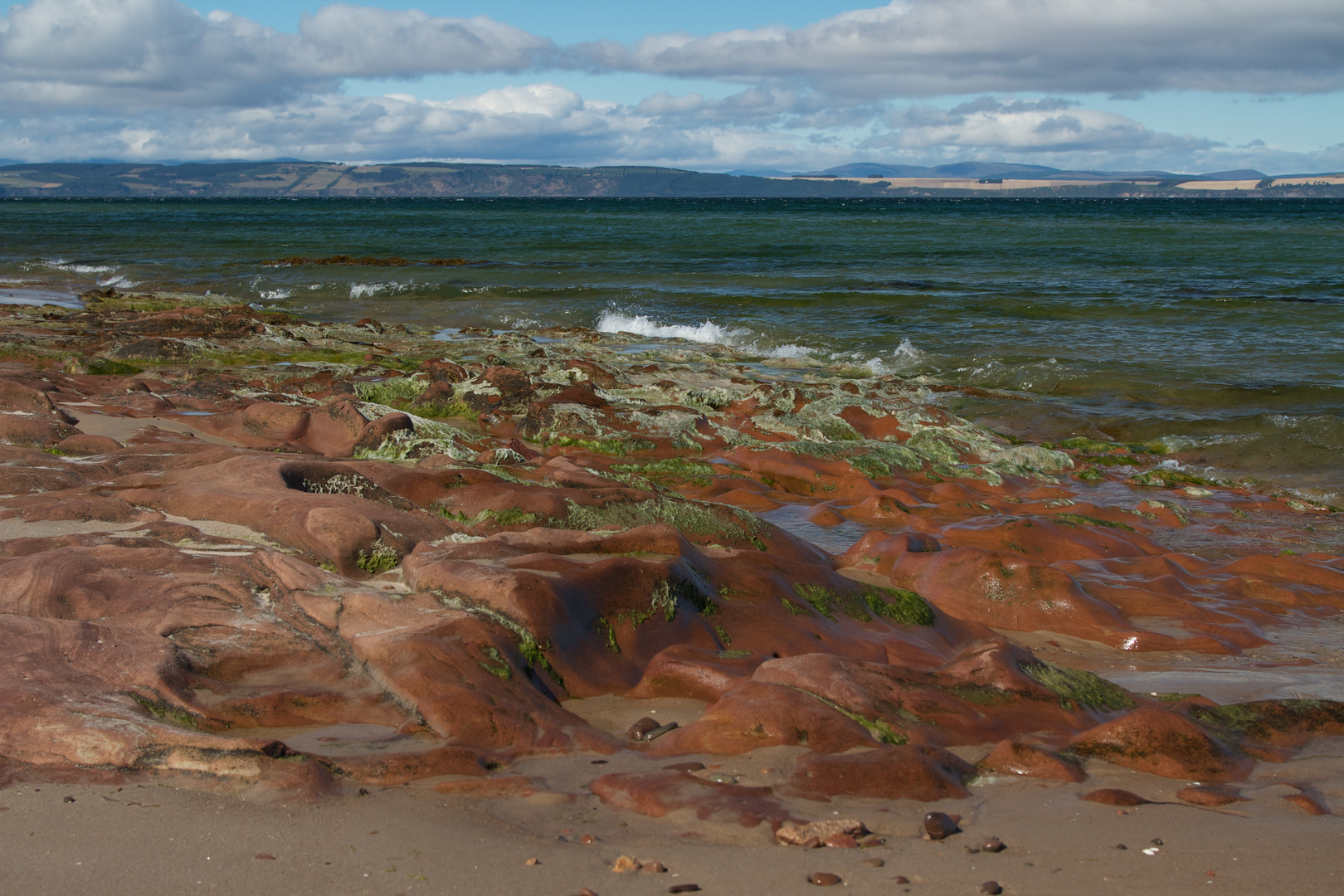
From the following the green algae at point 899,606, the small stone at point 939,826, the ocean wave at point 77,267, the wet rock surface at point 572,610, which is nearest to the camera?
the small stone at point 939,826

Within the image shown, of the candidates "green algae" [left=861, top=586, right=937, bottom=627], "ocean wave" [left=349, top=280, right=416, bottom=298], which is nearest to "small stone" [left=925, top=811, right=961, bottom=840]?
"green algae" [left=861, top=586, right=937, bottom=627]

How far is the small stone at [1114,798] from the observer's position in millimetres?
3088

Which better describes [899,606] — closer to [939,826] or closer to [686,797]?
[939,826]

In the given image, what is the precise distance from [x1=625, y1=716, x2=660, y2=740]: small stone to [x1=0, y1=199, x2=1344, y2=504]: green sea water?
336 inches

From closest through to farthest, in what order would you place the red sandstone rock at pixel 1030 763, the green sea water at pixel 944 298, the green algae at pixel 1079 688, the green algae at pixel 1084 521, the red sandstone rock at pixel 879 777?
the red sandstone rock at pixel 879 777 → the red sandstone rock at pixel 1030 763 → the green algae at pixel 1079 688 → the green algae at pixel 1084 521 → the green sea water at pixel 944 298

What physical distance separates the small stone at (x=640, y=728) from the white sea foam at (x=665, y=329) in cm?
1544

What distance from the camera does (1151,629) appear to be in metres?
5.57

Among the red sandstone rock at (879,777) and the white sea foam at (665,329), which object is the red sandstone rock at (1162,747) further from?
the white sea foam at (665,329)

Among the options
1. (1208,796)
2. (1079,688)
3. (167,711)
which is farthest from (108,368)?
(1208,796)

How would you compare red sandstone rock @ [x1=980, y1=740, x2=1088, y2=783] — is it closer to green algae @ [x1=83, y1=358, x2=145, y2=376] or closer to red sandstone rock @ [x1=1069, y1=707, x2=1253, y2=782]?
red sandstone rock @ [x1=1069, y1=707, x2=1253, y2=782]

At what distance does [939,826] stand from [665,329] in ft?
58.0

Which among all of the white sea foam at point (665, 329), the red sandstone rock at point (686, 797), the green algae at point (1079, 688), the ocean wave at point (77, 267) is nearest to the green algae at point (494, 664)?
the red sandstone rock at point (686, 797)

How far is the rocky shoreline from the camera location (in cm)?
311

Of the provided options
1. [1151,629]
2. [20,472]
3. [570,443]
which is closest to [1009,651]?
[1151,629]
